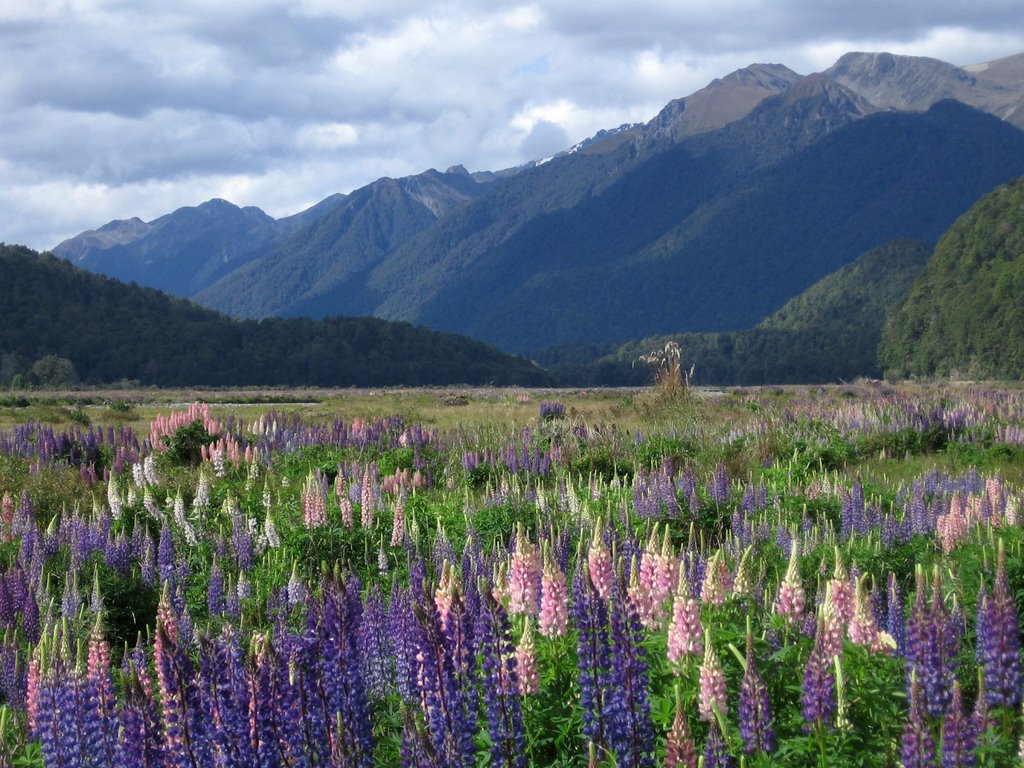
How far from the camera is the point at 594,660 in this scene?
4145mm

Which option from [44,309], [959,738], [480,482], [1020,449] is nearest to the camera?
[959,738]

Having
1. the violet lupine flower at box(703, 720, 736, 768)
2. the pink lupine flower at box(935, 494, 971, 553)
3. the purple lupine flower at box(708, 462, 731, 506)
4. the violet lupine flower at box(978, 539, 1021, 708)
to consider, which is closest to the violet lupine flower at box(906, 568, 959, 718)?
the violet lupine flower at box(978, 539, 1021, 708)

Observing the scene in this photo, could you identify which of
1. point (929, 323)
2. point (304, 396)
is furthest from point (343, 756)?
point (929, 323)

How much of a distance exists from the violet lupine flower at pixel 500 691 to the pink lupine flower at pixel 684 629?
818mm

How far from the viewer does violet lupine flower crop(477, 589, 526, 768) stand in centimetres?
409

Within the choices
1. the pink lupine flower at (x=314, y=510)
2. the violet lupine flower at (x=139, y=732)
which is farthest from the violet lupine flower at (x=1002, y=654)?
the pink lupine flower at (x=314, y=510)

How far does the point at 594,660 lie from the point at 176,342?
9480 centimetres

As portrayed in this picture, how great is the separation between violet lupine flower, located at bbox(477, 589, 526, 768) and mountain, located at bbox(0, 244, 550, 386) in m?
78.0

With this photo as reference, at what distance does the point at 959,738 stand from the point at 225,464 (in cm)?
1297

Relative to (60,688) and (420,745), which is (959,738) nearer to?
(420,745)

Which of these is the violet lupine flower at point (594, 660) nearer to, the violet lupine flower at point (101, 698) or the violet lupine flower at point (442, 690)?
the violet lupine flower at point (442, 690)

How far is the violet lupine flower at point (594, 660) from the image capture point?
4.13 meters

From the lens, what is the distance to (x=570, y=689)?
4949 millimetres

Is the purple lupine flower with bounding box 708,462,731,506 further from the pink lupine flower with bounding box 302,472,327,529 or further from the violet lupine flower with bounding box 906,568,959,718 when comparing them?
the violet lupine flower with bounding box 906,568,959,718
